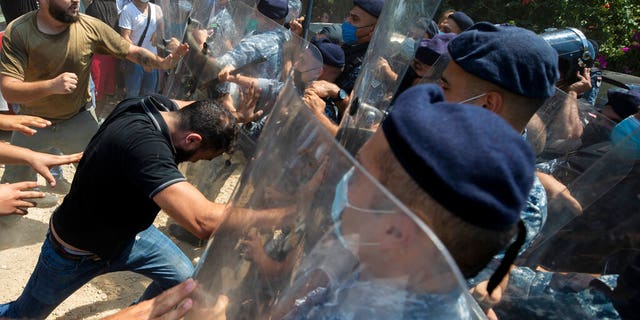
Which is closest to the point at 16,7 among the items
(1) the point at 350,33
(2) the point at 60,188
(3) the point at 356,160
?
(2) the point at 60,188

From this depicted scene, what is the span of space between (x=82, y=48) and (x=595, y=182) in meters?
3.60

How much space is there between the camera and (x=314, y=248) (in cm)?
97

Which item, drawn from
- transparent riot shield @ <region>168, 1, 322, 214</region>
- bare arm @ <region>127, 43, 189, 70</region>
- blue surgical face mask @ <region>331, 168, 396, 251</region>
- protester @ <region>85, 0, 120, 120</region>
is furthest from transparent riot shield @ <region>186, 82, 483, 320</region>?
protester @ <region>85, 0, 120, 120</region>

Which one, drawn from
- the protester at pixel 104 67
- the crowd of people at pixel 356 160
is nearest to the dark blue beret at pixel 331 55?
the crowd of people at pixel 356 160

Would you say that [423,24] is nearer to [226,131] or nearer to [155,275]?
[226,131]

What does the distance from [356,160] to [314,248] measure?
0.18 metres

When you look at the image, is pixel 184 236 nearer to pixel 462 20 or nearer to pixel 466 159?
pixel 462 20

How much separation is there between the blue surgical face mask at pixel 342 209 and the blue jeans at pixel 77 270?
214 centimetres

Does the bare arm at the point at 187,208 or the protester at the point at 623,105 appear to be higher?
the bare arm at the point at 187,208

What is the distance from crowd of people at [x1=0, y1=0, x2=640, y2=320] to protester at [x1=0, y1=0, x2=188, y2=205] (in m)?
0.01

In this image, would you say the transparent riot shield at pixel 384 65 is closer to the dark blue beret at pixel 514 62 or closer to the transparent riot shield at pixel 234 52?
the dark blue beret at pixel 514 62

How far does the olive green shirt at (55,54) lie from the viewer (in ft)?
12.7

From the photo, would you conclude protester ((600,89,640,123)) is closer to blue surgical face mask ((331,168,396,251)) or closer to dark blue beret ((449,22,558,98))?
dark blue beret ((449,22,558,98))

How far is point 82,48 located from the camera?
414 centimetres
